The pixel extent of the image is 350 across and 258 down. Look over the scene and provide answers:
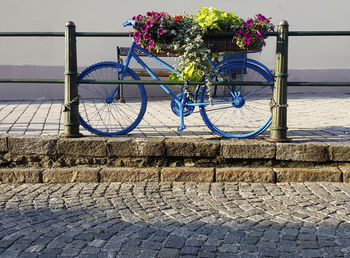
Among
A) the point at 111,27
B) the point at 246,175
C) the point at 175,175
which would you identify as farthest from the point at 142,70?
the point at 246,175

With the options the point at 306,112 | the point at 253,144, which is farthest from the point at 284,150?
the point at 306,112

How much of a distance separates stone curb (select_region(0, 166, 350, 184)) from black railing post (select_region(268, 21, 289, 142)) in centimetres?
39

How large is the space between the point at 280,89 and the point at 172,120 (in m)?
2.00

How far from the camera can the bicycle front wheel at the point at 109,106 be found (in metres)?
5.20

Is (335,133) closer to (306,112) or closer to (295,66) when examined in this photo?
(306,112)

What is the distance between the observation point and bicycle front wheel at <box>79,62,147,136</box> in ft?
17.1

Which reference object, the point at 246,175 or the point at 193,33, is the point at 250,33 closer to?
the point at 193,33

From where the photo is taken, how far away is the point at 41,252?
3029mm

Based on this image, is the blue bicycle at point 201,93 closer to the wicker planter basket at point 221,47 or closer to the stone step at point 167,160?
the wicker planter basket at point 221,47

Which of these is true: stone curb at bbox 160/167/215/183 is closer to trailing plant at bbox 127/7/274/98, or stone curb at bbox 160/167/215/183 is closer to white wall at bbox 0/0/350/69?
trailing plant at bbox 127/7/274/98

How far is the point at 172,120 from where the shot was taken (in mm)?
6551

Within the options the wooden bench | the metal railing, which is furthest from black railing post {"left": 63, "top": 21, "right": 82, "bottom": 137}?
the wooden bench

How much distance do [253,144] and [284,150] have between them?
0.29 m

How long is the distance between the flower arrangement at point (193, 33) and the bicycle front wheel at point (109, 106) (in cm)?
50
